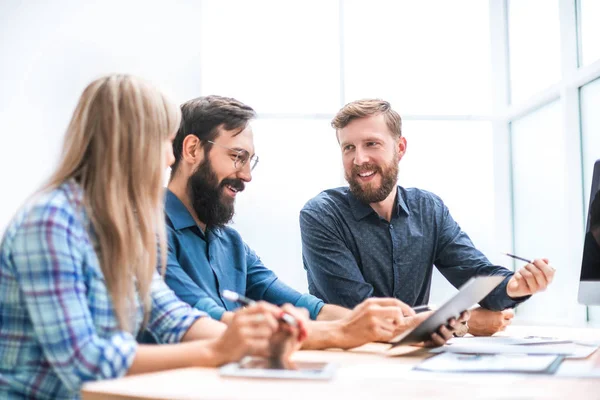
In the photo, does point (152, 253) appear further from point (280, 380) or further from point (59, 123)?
point (59, 123)

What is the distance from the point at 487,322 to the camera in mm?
2146

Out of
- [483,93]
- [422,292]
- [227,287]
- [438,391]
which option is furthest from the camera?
[483,93]

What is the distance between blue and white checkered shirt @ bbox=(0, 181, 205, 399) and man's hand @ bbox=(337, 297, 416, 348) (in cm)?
65

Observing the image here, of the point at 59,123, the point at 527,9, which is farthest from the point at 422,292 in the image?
the point at 59,123

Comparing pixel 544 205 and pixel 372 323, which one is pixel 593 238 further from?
pixel 544 205

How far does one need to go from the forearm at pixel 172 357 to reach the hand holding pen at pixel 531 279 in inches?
44.6

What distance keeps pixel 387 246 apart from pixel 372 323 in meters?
1.02

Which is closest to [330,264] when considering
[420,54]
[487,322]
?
[487,322]

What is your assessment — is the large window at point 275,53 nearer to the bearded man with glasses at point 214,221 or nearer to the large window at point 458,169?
the large window at point 458,169

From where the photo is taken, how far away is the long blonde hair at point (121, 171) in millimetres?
1303

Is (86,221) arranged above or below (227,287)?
above

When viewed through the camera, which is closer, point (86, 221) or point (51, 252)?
point (51, 252)

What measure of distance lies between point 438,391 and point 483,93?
3.29 metres

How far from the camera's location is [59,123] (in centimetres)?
377
